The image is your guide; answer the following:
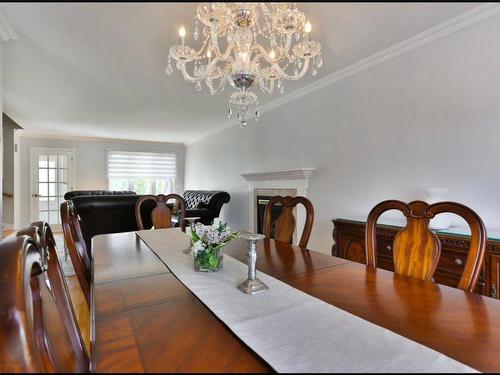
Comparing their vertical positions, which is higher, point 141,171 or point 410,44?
point 410,44

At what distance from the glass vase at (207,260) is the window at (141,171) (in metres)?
7.19

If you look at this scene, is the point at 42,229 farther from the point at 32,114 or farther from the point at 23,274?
the point at 32,114

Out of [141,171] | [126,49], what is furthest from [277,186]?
[141,171]

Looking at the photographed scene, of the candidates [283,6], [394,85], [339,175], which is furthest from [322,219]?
[283,6]

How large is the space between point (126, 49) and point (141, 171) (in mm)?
5638

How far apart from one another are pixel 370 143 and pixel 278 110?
1673 mm

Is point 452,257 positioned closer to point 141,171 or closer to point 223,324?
point 223,324

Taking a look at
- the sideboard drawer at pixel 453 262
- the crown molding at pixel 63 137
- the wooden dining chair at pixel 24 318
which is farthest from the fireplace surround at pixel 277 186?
the crown molding at pixel 63 137

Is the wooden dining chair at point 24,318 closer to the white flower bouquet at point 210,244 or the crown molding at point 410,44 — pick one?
the white flower bouquet at point 210,244

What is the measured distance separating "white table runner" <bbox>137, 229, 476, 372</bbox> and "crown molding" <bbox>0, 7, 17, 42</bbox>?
2489 millimetres

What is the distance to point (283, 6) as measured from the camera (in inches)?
70.4

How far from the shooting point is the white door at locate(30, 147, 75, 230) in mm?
6785

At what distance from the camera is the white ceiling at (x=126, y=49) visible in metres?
2.03

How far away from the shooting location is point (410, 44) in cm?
243
